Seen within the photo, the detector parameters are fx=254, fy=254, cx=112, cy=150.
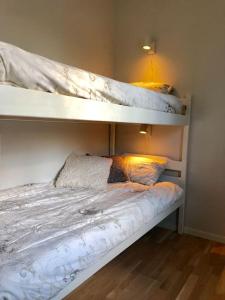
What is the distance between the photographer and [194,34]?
2.54 m

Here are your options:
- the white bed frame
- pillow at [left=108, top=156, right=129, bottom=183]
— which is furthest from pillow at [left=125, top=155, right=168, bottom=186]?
the white bed frame

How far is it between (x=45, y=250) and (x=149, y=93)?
1381 millimetres

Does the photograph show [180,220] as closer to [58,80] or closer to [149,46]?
[149,46]

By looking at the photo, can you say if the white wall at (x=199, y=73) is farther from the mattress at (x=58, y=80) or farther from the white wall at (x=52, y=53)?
the mattress at (x=58, y=80)

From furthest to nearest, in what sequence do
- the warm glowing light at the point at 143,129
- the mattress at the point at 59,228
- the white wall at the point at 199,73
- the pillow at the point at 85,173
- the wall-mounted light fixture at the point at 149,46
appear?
the warm glowing light at the point at 143,129 < the wall-mounted light fixture at the point at 149,46 < the white wall at the point at 199,73 < the pillow at the point at 85,173 < the mattress at the point at 59,228

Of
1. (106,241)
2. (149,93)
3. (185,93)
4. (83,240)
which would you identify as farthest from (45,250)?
(185,93)

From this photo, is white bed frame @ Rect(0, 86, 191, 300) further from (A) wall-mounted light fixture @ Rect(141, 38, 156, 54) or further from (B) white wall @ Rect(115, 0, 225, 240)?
(A) wall-mounted light fixture @ Rect(141, 38, 156, 54)

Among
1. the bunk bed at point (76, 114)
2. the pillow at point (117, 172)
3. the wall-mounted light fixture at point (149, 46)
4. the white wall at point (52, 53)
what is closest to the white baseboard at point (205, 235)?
the bunk bed at point (76, 114)

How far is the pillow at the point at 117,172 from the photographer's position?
2.51 metres

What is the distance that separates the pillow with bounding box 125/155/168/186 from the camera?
252 centimetres

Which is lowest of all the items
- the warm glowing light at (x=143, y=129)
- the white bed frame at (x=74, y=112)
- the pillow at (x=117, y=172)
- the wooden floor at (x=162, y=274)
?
the wooden floor at (x=162, y=274)

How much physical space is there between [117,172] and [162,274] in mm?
1001

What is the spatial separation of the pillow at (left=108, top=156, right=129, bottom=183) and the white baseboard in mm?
881

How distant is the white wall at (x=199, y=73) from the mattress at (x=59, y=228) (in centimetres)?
49
